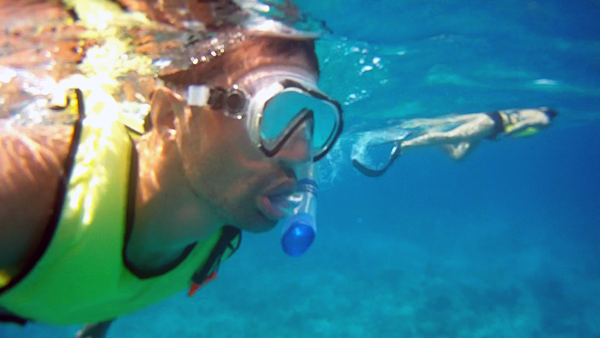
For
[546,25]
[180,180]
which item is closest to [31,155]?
[180,180]

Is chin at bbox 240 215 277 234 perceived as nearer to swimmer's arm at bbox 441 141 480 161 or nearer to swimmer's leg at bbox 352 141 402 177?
swimmer's leg at bbox 352 141 402 177

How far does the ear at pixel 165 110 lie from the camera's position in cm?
377

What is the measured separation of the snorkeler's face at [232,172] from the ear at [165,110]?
20 centimetres

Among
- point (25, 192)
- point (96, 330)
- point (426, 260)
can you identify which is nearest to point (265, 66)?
point (25, 192)

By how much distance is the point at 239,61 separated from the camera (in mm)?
4160

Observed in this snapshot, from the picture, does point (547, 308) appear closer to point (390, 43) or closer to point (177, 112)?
point (390, 43)

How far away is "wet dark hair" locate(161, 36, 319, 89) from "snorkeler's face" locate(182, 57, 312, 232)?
586 millimetres

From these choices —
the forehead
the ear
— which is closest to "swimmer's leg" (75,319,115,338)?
the ear

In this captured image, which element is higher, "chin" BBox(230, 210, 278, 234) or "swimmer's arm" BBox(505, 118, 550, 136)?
"chin" BBox(230, 210, 278, 234)

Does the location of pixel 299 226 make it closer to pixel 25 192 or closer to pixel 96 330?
pixel 25 192

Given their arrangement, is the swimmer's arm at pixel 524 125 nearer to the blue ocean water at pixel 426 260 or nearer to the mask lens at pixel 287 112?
the blue ocean water at pixel 426 260

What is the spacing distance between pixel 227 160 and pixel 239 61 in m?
1.15

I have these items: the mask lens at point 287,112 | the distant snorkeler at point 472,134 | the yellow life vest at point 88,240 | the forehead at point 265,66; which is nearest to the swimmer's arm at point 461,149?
the distant snorkeler at point 472,134

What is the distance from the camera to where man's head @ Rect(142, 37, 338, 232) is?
11.8ft
